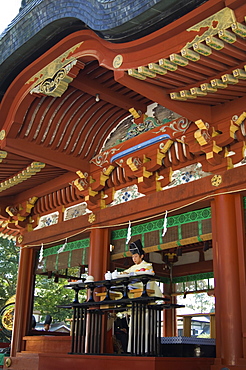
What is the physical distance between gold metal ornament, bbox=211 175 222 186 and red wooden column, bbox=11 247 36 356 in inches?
176

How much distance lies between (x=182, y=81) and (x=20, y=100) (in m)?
2.50

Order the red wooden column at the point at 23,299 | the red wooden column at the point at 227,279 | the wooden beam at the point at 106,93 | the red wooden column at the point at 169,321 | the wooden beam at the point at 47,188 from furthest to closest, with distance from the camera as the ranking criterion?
the red wooden column at the point at 169,321, the red wooden column at the point at 23,299, the wooden beam at the point at 47,188, the wooden beam at the point at 106,93, the red wooden column at the point at 227,279

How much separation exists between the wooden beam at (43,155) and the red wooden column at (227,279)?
2.61 metres

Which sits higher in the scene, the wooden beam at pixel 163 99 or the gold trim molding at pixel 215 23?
the gold trim molding at pixel 215 23

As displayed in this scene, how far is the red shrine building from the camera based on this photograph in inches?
177

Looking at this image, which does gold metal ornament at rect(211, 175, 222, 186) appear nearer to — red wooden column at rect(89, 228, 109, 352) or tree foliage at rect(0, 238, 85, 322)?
red wooden column at rect(89, 228, 109, 352)

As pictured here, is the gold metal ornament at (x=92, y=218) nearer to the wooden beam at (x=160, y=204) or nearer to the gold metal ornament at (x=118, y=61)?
the wooden beam at (x=160, y=204)

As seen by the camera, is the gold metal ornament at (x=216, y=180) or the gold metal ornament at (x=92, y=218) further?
the gold metal ornament at (x=92, y=218)

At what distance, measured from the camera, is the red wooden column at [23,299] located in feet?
26.2

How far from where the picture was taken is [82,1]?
5.01m

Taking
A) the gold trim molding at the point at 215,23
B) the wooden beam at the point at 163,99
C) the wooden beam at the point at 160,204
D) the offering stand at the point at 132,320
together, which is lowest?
the offering stand at the point at 132,320

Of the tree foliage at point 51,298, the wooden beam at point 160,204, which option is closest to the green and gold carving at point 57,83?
the wooden beam at point 160,204

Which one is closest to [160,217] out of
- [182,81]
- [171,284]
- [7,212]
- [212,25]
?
[182,81]

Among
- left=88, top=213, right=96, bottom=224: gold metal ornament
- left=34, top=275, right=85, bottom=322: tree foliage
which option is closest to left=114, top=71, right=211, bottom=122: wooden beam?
left=88, top=213, right=96, bottom=224: gold metal ornament
